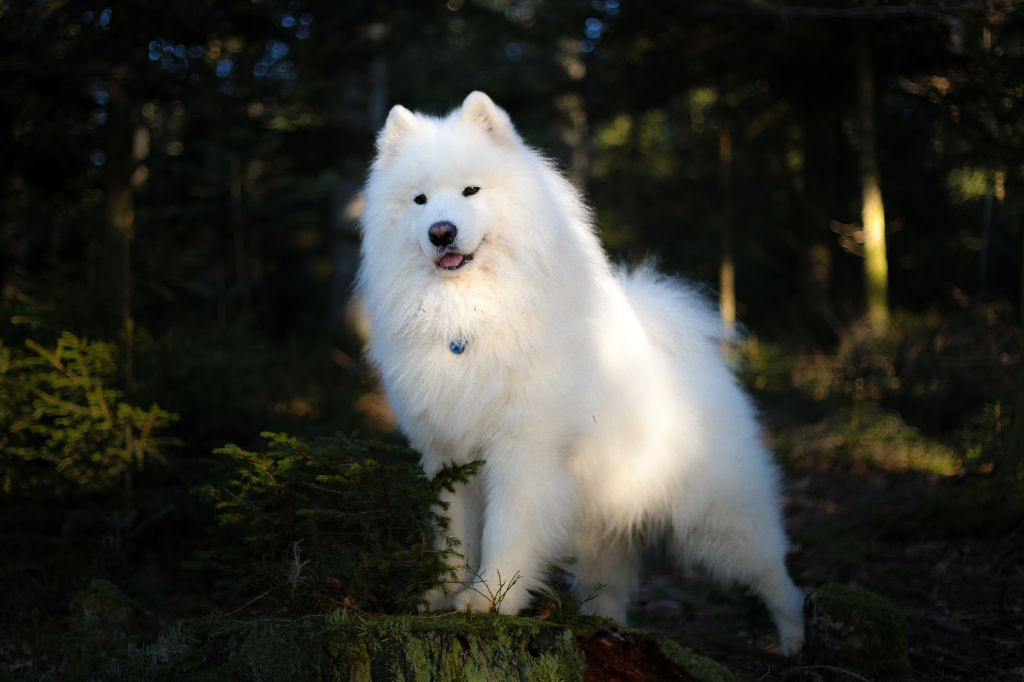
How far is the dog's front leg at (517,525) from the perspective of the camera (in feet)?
11.3

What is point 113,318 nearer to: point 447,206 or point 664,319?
point 447,206

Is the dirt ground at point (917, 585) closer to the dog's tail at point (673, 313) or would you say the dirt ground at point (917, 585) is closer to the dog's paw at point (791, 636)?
the dog's paw at point (791, 636)

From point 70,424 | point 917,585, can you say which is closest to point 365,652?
point 70,424

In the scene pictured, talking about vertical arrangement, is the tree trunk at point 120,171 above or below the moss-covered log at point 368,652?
above

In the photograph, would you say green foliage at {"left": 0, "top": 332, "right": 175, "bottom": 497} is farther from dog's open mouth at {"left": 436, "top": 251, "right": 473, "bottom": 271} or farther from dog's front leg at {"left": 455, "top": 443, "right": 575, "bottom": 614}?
dog's front leg at {"left": 455, "top": 443, "right": 575, "bottom": 614}

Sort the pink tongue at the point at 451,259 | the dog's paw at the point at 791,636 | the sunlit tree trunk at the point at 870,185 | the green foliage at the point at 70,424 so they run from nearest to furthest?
the pink tongue at the point at 451,259 → the dog's paw at the point at 791,636 → the green foliage at the point at 70,424 → the sunlit tree trunk at the point at 870,185

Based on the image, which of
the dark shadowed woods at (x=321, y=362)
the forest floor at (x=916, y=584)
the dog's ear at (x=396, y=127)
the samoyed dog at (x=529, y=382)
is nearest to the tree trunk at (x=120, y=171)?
the dark shadowed woods at (x=321, y=362)

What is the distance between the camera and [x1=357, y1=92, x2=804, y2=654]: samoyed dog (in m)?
3.47

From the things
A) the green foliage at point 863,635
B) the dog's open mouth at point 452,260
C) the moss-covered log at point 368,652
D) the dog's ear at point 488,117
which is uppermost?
the dog's ear at point 488,117

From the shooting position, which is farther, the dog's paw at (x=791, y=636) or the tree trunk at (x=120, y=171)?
the tree trunk at (x=120, y=171)

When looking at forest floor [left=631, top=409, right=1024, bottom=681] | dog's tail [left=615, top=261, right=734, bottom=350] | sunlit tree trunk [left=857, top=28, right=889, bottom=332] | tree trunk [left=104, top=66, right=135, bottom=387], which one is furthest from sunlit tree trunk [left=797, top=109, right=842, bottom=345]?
tree trunk [left=104, top=66, right=135, bottom=387]

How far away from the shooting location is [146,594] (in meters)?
4.31

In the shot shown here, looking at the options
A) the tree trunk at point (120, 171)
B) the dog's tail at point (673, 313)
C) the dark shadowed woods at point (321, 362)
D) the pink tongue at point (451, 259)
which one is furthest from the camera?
the tree trunk at point (120, 171)

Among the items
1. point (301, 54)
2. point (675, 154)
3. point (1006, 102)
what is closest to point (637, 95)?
point (675, 154)
